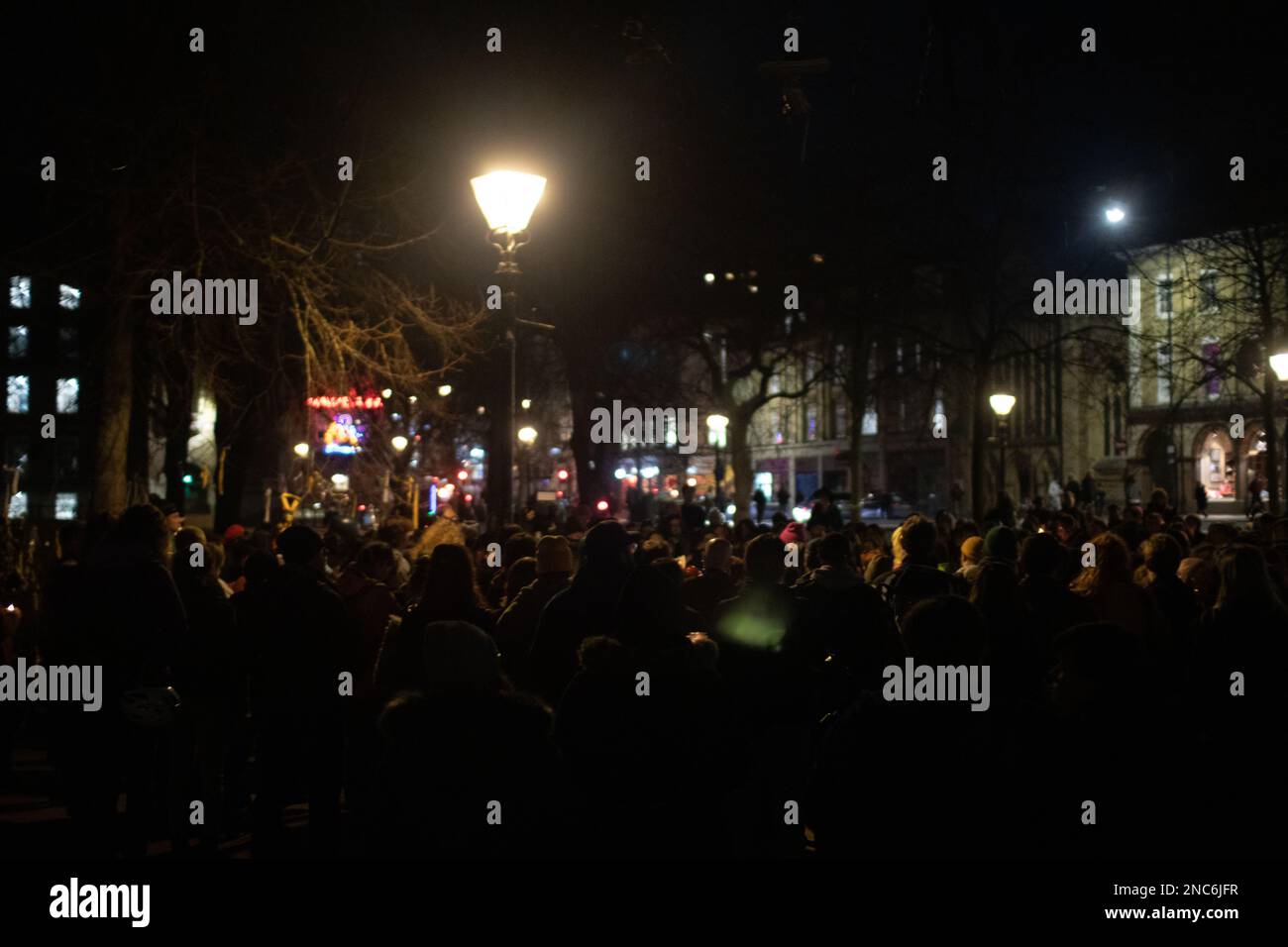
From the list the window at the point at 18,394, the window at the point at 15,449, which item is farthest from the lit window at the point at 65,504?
the window at the point at 18,394

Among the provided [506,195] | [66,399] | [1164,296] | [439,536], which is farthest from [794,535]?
[66,399]

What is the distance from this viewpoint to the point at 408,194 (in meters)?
15.4

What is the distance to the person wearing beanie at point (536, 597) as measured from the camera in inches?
256

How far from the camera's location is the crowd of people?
3.42m

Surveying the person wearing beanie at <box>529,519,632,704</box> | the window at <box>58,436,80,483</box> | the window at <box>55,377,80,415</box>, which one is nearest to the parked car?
the person wearing beanie at <box>529,519,632,704</box>

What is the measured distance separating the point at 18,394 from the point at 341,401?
63102 millimetres

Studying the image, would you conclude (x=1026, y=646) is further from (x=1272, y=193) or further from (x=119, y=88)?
(x=1272, y=193)

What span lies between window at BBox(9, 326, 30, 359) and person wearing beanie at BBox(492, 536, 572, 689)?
7103cm

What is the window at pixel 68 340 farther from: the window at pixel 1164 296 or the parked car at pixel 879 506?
the window at pixel 1164 296

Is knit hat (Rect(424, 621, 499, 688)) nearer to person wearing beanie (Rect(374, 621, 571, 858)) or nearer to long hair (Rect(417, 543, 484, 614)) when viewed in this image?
person wearing beanie (Rect(374, 621, 571, 858))

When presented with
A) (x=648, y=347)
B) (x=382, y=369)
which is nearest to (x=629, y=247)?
(x=648, y=347)

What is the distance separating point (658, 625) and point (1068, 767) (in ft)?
4.57

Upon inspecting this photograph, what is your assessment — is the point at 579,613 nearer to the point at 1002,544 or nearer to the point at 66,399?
Result: the point at 1002,544
